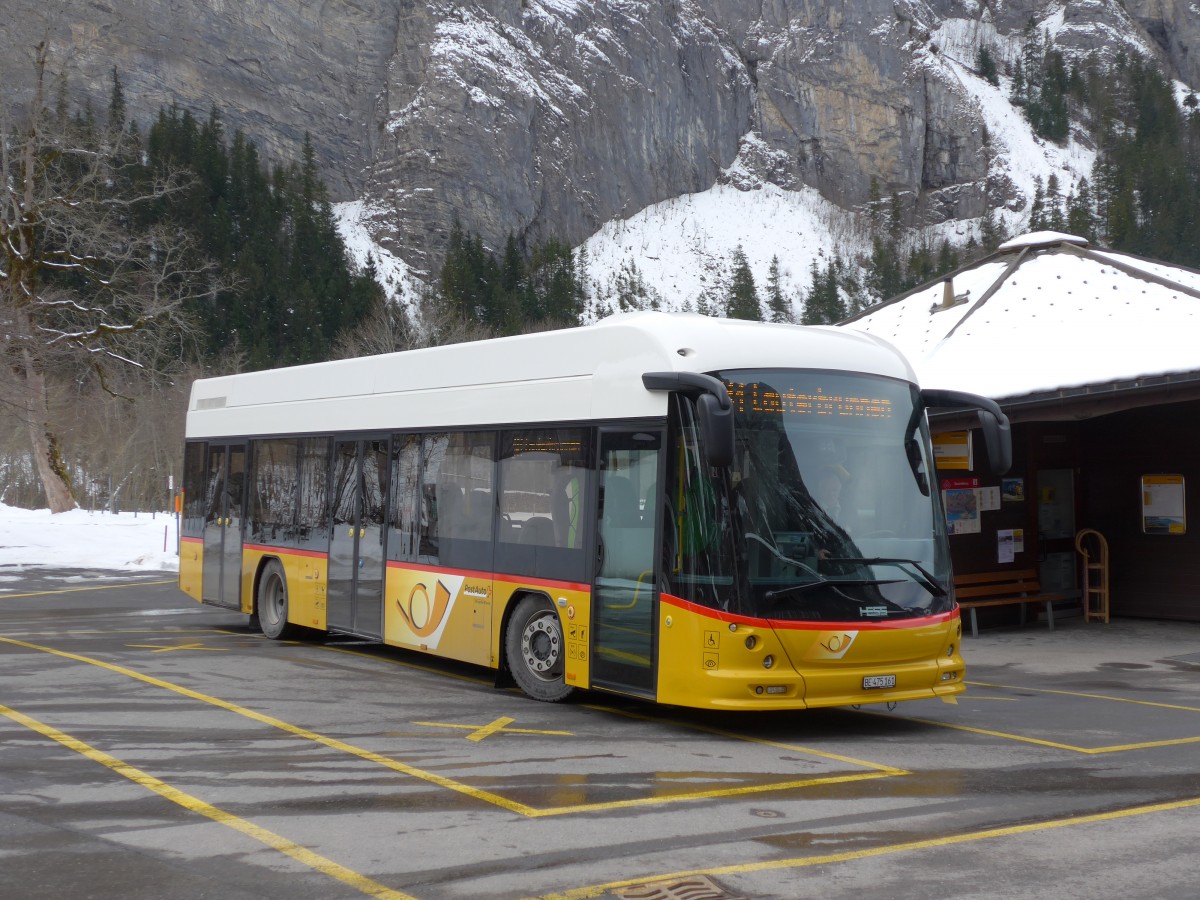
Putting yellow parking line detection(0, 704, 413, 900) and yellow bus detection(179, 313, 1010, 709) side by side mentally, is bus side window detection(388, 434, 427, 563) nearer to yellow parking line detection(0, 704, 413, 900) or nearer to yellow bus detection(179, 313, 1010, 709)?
yellow bus detection(179, 313, 1010, 709)

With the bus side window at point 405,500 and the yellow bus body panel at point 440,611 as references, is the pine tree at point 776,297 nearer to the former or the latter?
the bus side window at point 405,500

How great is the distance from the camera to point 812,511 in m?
8.88

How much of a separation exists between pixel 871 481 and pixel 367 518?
216 inches

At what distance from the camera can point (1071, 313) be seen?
61.9 ft

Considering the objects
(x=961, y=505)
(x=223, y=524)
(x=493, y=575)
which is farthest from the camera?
(x=961, y=505)

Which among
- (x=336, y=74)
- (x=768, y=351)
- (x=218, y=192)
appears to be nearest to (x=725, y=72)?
(x=336, y=74)

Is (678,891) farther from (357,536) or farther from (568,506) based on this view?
(357,536)

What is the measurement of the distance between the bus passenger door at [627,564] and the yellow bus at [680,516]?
0.02 meters

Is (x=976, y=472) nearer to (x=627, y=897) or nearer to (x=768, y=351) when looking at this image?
(x=768, y=351)

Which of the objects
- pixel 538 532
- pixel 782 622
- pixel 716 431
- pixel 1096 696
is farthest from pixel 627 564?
pixel 1096 696

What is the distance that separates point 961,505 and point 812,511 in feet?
28.6

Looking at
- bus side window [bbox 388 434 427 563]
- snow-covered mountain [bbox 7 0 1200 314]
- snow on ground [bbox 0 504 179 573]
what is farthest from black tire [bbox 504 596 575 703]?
snow-covered mountain [bbox 7 0 1200 314]

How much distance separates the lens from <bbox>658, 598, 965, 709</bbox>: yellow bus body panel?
8570 millimetres

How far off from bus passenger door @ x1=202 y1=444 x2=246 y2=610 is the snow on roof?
772cm
